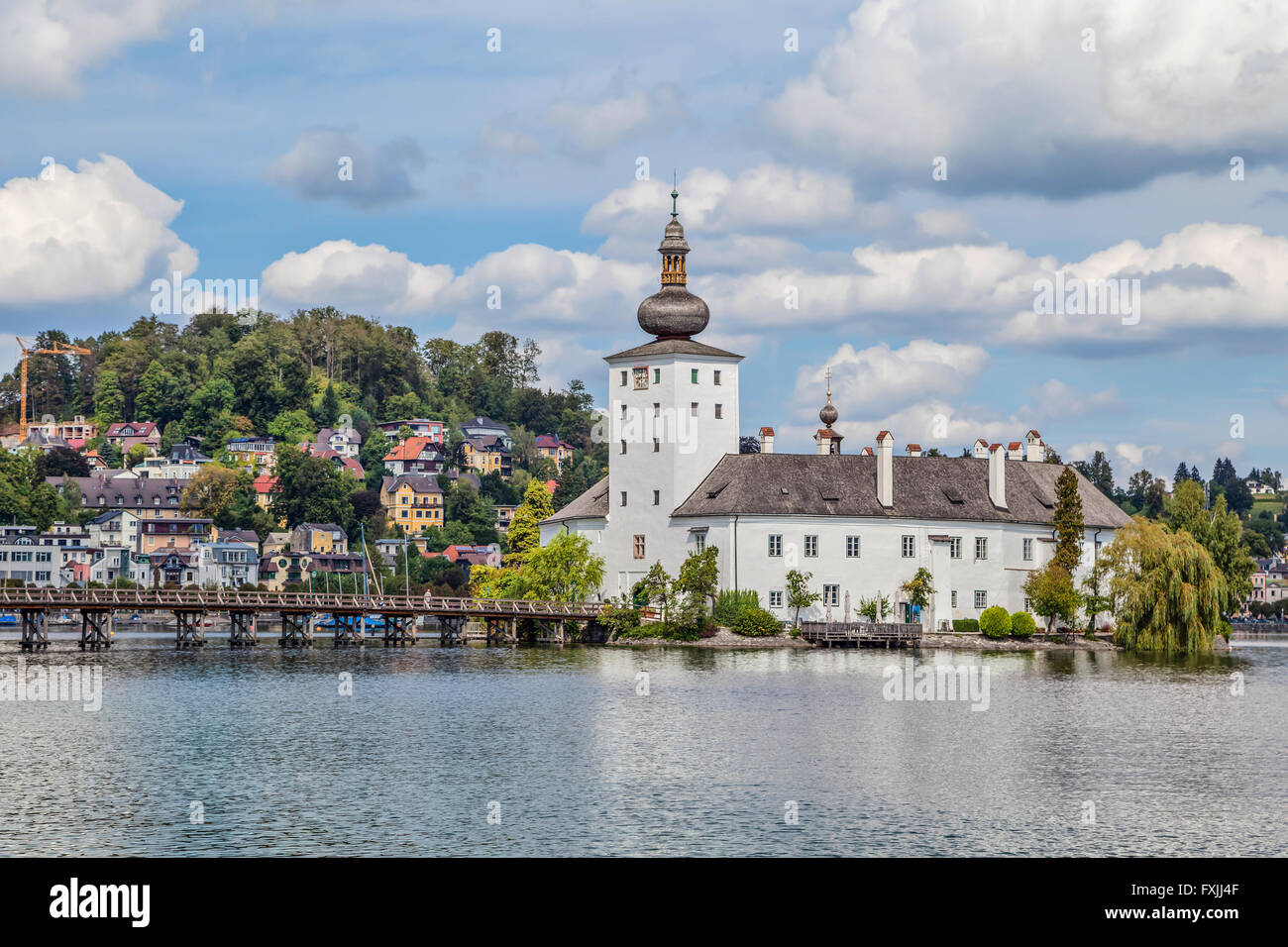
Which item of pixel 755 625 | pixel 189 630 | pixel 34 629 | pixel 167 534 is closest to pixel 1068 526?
pixel 755 625

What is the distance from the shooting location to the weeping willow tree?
252 ft

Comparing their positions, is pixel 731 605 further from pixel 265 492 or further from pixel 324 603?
pixel 265 492

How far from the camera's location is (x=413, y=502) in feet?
640

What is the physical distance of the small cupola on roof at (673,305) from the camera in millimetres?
90938

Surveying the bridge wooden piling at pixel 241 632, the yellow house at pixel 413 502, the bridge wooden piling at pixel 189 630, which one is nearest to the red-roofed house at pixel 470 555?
the yellow house at pixel 413 502

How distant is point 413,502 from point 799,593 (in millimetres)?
117587

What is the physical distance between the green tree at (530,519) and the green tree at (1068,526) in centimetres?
3023

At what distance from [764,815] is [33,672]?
41541 mm

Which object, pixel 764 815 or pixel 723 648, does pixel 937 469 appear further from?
pixel 764 815

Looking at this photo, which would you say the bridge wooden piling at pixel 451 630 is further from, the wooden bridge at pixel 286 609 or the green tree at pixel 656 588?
the green tree at pixel 656 588

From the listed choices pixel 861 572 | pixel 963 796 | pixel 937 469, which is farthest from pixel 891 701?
pixel 937 469

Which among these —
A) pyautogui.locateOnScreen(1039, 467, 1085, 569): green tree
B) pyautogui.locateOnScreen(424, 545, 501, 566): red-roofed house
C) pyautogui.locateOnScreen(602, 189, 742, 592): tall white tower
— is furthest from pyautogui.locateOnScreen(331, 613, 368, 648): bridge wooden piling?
pyautogui.locateOnScreen(424, 545, 501, 566): red-roofed house

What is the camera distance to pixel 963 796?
108ft

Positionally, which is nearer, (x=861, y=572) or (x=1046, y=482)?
(x=861, y=572)
